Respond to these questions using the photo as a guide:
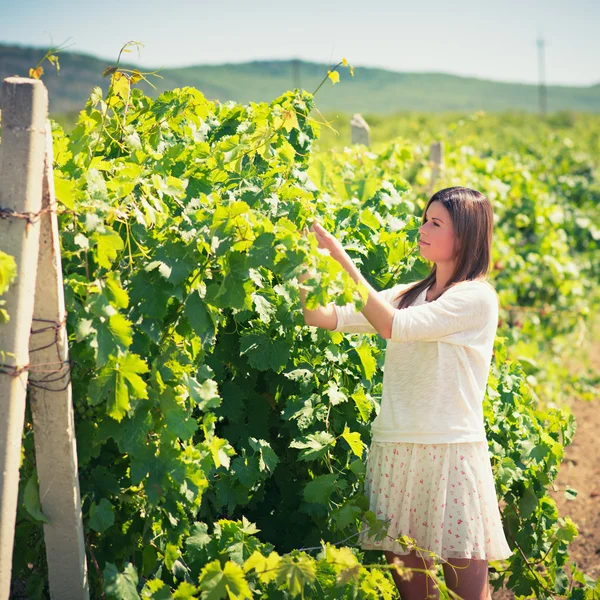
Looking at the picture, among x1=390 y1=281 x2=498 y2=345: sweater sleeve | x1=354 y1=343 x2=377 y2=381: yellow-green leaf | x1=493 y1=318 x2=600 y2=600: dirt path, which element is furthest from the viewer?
x1=493 y1=318 x2=600 y2=600: dirt path

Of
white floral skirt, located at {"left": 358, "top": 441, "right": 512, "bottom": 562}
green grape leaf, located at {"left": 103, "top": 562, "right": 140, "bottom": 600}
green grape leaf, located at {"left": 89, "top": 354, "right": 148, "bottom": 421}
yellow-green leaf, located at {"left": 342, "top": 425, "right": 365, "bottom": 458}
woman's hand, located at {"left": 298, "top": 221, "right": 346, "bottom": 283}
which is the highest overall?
woman's hand, located at {"left": 298, "top": 221, "right": 346, "bottom": 283}

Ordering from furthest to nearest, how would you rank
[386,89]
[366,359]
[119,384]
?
[386,89] < [366,359] < [119,384]

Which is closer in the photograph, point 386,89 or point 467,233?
point 467,233

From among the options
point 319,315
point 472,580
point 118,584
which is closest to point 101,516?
point 118,584

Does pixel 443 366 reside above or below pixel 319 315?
below

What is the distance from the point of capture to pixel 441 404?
2238 mm

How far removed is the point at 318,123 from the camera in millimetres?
3084

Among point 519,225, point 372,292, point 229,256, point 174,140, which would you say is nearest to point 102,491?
point 229,256

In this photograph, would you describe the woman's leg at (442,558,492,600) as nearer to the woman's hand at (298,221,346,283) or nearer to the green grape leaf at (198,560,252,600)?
A: the green grape leaf at (198,560,252,600)

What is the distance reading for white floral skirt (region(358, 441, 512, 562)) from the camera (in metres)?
2.22

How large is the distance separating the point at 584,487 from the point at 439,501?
284cm

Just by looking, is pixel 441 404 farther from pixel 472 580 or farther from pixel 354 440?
pixel 472 580

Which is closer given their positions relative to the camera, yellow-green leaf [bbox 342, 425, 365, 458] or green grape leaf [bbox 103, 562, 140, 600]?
green grape leaf [bbox 103, 562, 140, 600]

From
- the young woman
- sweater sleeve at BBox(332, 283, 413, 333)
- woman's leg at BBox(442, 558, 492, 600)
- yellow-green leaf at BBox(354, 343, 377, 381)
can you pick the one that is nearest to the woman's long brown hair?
the young woman
